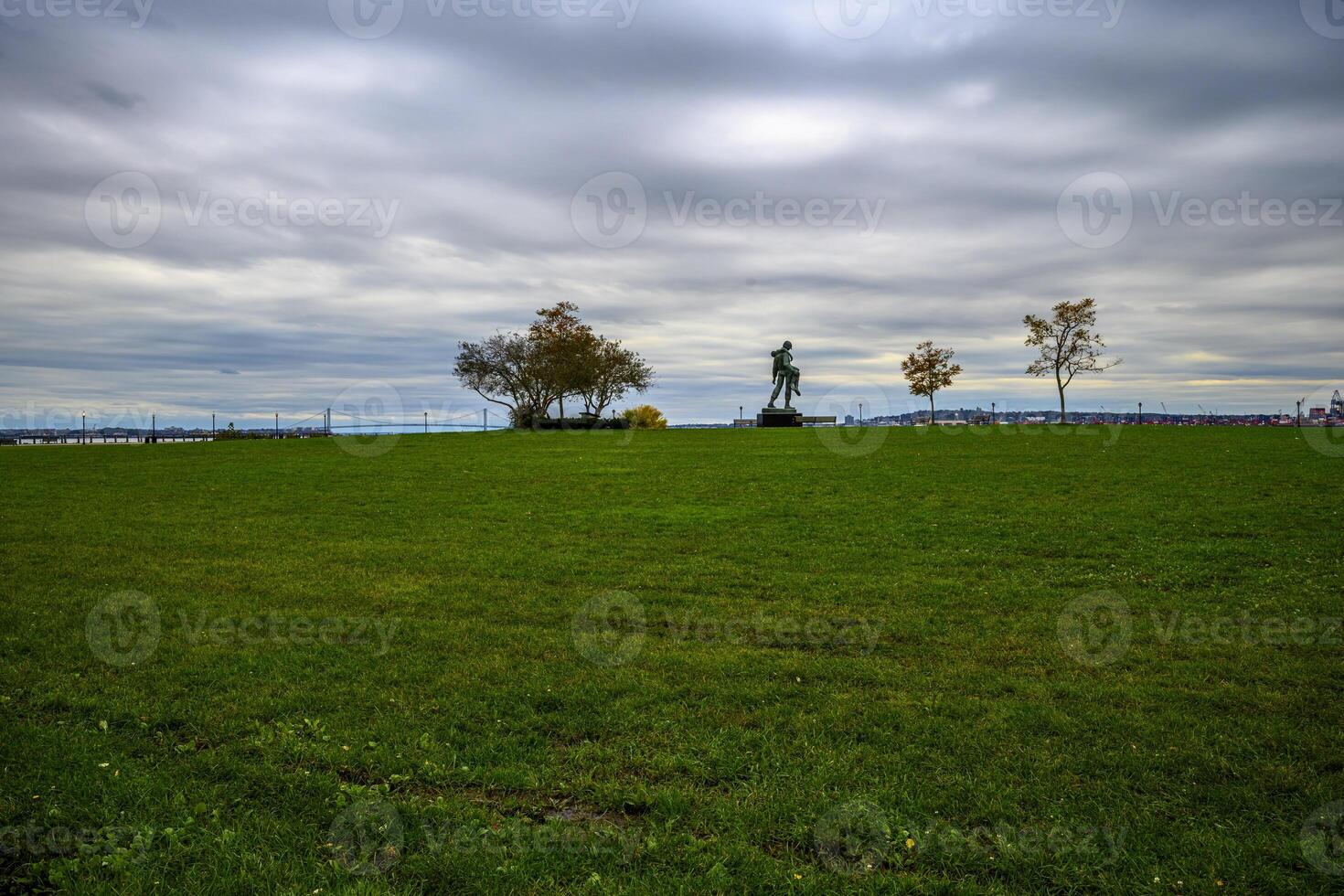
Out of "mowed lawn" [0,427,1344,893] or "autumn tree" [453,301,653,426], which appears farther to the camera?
"autumn tree" [453,301,653,426]

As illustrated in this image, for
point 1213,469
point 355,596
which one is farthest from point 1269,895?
point 1213,469

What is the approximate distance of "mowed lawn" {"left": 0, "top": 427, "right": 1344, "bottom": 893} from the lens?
5043 mm

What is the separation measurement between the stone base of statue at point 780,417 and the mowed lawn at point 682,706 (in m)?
41.1

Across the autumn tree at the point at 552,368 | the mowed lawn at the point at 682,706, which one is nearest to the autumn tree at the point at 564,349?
the autumn tree at the point at 552,368

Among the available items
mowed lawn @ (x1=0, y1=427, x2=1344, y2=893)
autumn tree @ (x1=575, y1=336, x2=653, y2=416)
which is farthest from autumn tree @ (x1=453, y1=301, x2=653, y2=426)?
mowed lawn @ (x1=0, y1=427, x2=1344, y2=893)

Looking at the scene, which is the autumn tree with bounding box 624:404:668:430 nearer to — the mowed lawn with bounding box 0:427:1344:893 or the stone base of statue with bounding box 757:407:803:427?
the stone base of statue with bounding box 757:407:803:427

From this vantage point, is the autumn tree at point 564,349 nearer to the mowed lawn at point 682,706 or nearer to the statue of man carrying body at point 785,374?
the statue of man carrying body at point 785,374

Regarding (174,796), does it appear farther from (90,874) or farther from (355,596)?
(355,596)

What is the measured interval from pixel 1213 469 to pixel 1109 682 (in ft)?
68.8

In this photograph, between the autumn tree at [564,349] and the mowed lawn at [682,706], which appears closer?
the mowed lawn at [682,706]

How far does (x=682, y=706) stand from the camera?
294 inches

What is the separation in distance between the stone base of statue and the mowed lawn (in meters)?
41.1

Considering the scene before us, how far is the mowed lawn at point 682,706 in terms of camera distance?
199 inches

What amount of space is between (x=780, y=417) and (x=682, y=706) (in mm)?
52591
